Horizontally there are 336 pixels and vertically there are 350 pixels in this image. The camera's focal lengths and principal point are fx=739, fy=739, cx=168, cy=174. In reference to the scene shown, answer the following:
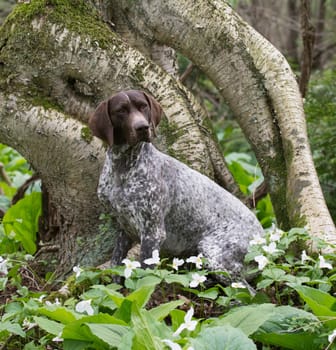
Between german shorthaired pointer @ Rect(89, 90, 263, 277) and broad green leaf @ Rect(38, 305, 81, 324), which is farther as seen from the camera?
german shorthaired pointer @ Rect(89, 90, 263, 277)

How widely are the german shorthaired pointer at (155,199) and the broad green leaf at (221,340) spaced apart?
53.8 inches

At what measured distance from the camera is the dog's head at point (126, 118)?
405cm

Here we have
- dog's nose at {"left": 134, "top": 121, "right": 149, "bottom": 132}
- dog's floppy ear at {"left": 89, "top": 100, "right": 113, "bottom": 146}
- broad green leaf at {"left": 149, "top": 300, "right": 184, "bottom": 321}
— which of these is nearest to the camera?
broad green leaf at {"left": 149, "top": 300, "right": 184, "bottom": 321}

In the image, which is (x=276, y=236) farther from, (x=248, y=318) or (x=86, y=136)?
(x=86, y=136)

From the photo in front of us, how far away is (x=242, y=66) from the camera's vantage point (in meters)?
5.78

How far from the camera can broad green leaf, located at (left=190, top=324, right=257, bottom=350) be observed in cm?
288

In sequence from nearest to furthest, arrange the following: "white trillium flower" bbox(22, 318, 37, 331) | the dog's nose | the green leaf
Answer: "white trillium flower" bbox(22, 318, 37, 331) < the dog's nose < the green leaf

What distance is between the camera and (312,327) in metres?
3.38

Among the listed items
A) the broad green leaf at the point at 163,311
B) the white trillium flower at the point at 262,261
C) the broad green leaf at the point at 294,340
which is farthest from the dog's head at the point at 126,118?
the broad green leaf at the point at 294,340

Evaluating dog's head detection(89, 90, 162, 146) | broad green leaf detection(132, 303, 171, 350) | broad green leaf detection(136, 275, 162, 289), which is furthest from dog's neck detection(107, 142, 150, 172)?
broad green leaf detection(132, 303, 171, 350)

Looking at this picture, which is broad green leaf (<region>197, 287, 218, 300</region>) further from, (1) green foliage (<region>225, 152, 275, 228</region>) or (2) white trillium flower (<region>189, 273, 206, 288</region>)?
(1) green foliage (<region>225, 152, 275, 228</region>)

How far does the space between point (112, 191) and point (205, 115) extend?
1.63 meters

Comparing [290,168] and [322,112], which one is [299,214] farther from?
[322,112]

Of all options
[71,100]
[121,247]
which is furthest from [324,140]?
[121,247]
